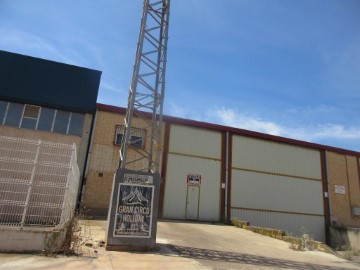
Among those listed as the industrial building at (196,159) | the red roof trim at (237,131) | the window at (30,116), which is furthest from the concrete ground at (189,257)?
the red roof trim at (237,131)

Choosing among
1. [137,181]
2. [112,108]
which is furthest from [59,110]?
[137,181]

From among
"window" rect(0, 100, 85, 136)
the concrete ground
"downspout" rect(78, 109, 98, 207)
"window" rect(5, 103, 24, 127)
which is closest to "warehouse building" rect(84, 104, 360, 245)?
"downspout" rect(78, 109, 98, 207)

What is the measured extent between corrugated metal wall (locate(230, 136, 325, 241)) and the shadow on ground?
40.6ft

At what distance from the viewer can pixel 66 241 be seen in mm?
8039

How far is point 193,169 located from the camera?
864 inches

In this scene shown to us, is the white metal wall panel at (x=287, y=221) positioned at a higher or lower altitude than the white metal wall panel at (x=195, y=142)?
lower

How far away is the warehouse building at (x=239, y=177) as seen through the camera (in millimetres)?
20359

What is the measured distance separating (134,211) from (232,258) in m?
3.21

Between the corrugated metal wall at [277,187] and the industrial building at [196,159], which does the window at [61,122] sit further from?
the corrugated metal wall at [277,187]

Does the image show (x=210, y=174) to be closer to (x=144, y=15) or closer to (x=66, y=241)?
(x=144, y=15)

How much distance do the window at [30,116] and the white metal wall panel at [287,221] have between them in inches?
554

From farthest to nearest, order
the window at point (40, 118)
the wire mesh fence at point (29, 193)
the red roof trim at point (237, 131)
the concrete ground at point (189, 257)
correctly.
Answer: the red roof trim at point (237, 131)
the window at point (40, 118)
the wire mesh fence at point (29, 193)
the concrete ground at point (189, 257)

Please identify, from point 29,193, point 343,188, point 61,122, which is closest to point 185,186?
point 61,122

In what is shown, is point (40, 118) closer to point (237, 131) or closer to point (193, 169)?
point (193, 169)
